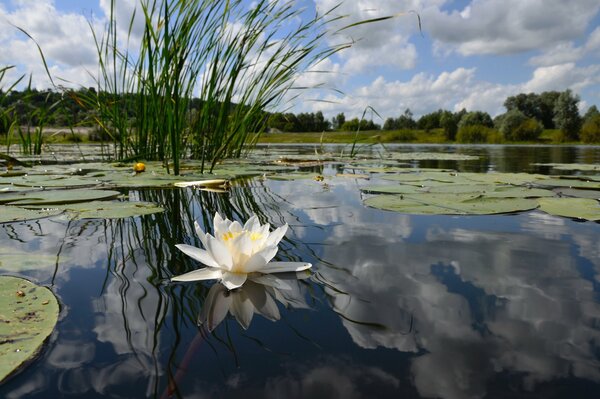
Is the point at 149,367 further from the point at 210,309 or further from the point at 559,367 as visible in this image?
the point at 559,367

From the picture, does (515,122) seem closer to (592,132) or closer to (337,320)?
(592,132)

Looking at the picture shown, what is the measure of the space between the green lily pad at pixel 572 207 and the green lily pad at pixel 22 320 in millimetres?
1480

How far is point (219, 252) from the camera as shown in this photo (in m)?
0.71

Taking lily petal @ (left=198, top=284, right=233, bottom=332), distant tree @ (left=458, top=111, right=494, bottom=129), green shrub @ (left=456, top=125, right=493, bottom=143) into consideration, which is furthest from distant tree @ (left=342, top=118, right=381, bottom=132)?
distant tree @ (left=458, top=111, right=494, bottom=129)

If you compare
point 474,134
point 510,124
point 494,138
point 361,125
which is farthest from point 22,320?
point 510,124

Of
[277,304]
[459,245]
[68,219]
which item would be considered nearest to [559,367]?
[277,304]

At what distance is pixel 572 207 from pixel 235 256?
1366 mm

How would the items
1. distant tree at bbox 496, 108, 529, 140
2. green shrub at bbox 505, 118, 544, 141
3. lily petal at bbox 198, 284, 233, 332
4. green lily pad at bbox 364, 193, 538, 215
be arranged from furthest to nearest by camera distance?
1. distant tree at bbox 496, 108, 529, 140
2. green shrub at bbox 505, 118, 544, 141
3. green lily pad at bbox 364, 193, 538, 215
4. lily petal at bbox 198, 284, 233, 332

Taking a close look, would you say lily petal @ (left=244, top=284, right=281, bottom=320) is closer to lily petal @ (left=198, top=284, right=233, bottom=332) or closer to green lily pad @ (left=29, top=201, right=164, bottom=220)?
lily petal @ (left=198, top=284, right=233, bottom=332)

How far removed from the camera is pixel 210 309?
0.62 meters

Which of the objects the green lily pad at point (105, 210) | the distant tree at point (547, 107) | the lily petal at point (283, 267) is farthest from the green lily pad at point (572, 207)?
the distant tree at point (547, 107)

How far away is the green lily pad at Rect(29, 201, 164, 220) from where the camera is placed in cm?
134

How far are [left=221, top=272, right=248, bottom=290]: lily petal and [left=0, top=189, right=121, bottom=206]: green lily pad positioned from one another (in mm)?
1192

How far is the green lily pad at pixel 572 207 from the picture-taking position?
1361mm
